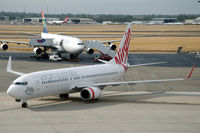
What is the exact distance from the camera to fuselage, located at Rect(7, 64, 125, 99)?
3562cm

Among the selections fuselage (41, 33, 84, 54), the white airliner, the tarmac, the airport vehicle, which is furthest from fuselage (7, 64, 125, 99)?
the airport vehicle

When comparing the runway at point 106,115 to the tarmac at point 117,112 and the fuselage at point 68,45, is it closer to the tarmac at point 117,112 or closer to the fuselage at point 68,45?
the tarmac at point 117,112

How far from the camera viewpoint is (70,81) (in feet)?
131

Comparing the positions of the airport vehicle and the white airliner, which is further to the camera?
the airport vehicle

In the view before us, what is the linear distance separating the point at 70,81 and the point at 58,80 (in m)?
1.93

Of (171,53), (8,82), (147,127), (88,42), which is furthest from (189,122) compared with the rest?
(171,53)

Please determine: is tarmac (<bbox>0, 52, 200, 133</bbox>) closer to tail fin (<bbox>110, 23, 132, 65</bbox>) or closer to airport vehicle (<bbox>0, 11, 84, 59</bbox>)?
tail fin (<bbox>110, 23, 132, 65</bbox>)

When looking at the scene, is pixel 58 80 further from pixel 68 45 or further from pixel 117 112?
pixel 68 45

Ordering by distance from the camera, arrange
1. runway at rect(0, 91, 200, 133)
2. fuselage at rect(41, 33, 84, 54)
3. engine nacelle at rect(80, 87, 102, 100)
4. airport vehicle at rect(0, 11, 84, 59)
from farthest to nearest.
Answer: airport vehicle at rect(0, 11, 84, 59) → fuselage at rect(41, 33, 84, 54) → engine nacelle at rect(80, 87, 102, 100) → runway at rect(0, 91, 200, 133)

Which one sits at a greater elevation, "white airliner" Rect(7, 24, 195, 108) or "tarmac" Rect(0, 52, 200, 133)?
"white airliner" Rect(7, 24, 195, 108)

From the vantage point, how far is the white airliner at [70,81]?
3578 cm

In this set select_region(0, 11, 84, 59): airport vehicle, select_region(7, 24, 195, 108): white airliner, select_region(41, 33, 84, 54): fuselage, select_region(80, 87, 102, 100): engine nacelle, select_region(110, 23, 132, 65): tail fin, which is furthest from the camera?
select_region(0, 11, 84, 59): airport vehicle

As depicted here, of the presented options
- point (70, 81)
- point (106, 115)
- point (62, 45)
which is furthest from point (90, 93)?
point (62, 45)

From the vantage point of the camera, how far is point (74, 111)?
36312mm
